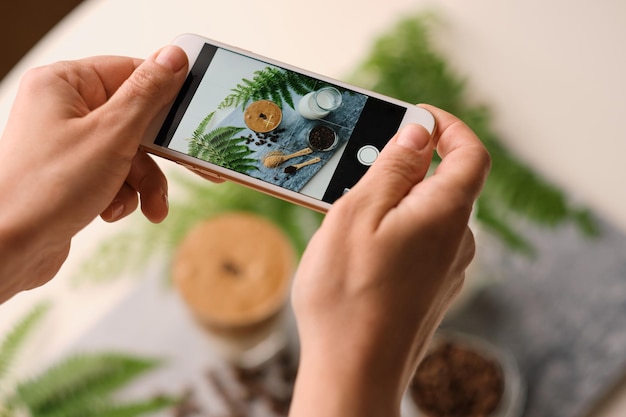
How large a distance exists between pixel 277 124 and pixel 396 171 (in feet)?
0.59

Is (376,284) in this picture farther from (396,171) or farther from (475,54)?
(475,54)

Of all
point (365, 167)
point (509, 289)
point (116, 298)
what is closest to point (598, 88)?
point (509, 289)

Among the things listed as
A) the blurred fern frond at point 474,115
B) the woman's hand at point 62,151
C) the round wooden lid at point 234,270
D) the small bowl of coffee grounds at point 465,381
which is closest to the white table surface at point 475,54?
the blurred fern frond at point 474,115

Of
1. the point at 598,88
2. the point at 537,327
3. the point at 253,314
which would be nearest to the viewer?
the point at 253,314

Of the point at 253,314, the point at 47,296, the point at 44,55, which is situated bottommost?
the point at 47,296

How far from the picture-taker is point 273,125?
0.71 metres

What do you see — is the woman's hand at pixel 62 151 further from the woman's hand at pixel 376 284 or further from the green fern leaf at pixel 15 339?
the green fern leaf at pixel 15 339

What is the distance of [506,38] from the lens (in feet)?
4.03

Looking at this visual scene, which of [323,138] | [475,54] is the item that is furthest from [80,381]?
[475,54]

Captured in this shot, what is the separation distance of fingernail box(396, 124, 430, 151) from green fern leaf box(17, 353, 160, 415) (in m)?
0.66

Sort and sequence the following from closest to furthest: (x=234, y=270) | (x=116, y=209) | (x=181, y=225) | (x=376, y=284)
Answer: (x=376, y=284), (x=116, y=209), (x=234, y=270), (x=181, y=225)

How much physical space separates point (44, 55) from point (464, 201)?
1.02 metres

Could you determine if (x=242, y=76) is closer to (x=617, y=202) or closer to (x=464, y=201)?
(x=464, y=201)

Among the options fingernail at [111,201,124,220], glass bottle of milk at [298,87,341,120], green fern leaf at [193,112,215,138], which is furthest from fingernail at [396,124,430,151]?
fingernail at [111,201,124,220]
